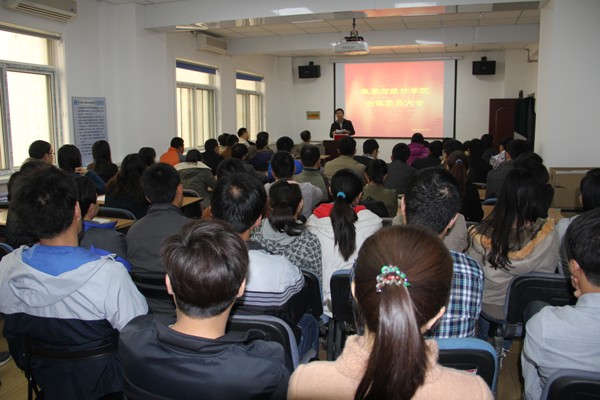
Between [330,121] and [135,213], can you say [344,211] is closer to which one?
[135,213]

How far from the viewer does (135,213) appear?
4.12 m

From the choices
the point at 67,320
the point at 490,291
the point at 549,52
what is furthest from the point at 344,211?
the point at 549,52

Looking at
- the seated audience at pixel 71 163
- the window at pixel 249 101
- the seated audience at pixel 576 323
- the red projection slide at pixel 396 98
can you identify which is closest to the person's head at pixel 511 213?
the seated audience at pixel 576 323

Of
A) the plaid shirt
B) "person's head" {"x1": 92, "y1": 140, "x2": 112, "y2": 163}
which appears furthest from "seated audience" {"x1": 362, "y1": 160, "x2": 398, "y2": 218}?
"person's head" {"x1": 92, "y1": 140, "x2": 112, "y2": 163}

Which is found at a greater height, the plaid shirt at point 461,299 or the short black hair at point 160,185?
the short black hair at point 160,185

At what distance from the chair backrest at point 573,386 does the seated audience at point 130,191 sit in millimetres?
3428

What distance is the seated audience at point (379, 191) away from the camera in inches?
165

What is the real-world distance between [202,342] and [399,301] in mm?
502

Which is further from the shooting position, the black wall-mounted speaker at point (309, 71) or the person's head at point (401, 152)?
the black wall-mounted speaker at point (309, 71)

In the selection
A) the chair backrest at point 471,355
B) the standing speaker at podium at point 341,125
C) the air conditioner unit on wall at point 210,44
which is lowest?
the chair backrest at point 471,355

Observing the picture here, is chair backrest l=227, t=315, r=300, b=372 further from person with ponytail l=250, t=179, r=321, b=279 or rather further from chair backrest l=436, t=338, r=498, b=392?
person with ponytail l=250, t=179, r=321, b=279

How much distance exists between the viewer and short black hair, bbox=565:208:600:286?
1.58m

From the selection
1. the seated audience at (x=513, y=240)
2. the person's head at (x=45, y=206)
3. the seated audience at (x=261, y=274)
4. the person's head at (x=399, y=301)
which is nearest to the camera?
the person's head at (x=399, y=301)

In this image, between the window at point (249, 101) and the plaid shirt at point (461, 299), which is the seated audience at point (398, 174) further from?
the window at point (249, 101)
